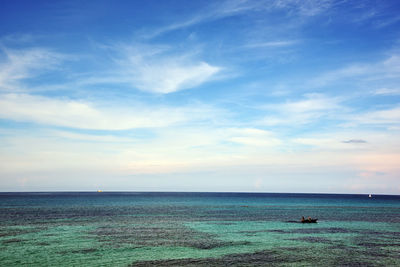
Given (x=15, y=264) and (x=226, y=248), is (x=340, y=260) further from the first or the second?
(x=15, y=264)

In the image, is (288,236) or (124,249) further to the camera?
(288,236)

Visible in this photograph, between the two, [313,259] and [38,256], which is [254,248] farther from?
[38,256]

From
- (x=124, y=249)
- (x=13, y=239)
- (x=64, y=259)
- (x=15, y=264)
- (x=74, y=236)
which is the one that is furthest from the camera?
(x=74, y=236)

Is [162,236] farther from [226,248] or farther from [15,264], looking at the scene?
[15,264]

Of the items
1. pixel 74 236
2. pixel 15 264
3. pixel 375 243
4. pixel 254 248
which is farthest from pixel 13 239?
pixel 375 243

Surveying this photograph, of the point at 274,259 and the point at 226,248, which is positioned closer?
the point at 274,259

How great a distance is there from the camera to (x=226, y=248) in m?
35.0

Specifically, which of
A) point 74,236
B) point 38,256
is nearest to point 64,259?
point 38,256

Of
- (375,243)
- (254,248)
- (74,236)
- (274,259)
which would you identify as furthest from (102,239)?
(375,243)

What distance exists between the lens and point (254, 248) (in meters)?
35.2

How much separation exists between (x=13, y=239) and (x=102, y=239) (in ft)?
33.8

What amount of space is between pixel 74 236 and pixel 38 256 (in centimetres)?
1176

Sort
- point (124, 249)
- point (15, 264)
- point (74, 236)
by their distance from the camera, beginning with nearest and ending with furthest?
point (15, 264), point (124, 249), point (74, 236)

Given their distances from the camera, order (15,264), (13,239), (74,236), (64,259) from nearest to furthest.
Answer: (15,264)
(64,259)
(13,239)
(74,236)
